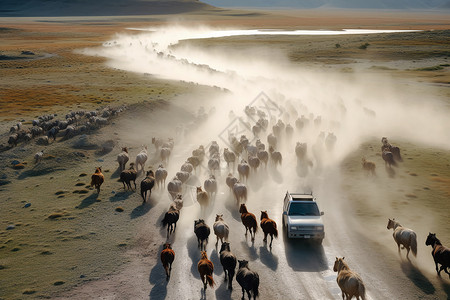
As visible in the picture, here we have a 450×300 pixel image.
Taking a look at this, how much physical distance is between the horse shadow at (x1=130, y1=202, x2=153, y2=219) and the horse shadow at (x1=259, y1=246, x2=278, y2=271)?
765 cm

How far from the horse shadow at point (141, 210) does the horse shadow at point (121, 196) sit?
164 cm

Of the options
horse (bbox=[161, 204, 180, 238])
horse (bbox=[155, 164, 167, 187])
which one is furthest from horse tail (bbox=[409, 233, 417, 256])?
horse (bbox=[155, 164, 167, 187])

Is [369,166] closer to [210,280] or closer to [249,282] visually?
[249,282]

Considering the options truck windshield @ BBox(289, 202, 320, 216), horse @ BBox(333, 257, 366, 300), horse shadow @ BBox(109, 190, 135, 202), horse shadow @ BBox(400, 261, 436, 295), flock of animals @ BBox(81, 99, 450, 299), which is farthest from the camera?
horse shadow @ BBox(109, 190, 135, 202)

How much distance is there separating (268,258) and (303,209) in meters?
3.44

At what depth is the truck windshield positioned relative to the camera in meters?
20.5

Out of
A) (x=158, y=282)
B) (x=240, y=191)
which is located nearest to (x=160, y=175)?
(x=240, y=191)

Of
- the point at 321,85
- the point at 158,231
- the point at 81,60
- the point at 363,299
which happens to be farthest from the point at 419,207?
the point at 81,60

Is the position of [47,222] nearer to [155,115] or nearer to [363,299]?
[363,299]

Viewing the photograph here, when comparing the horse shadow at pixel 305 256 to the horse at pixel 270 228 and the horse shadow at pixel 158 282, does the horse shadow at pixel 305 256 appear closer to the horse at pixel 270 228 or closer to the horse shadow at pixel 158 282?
the horse at pixel 270 228

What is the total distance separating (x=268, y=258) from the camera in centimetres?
1873

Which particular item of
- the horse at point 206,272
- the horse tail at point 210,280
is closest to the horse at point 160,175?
the horse at point 206,272

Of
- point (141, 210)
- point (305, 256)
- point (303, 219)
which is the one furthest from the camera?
point (141, 210)

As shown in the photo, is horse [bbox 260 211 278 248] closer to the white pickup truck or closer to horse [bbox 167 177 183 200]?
the white pickup truck
